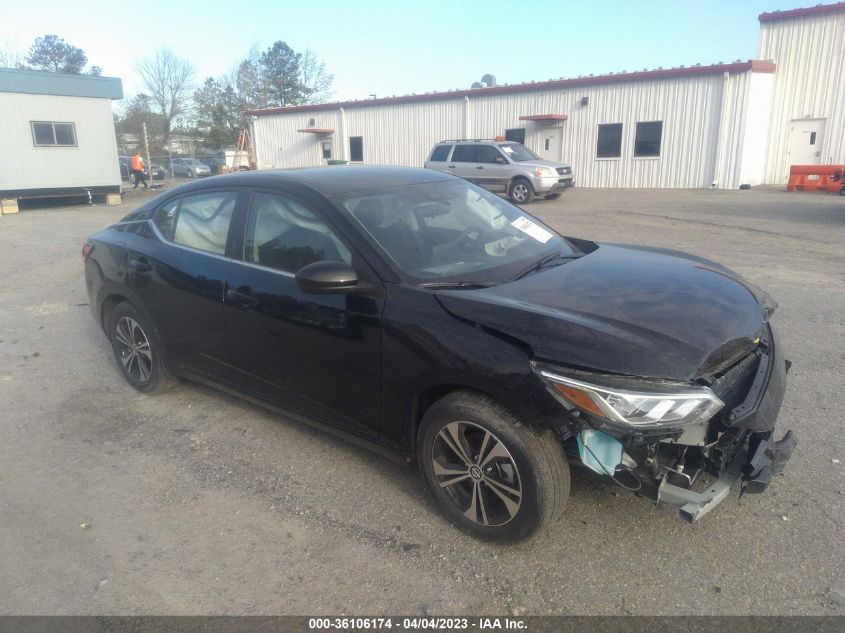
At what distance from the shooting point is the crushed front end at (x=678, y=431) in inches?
97.5

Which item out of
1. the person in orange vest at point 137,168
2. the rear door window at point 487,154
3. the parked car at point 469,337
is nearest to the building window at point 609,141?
the rear door window at point 487,154

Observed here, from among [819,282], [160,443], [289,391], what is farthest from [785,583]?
[819,282]

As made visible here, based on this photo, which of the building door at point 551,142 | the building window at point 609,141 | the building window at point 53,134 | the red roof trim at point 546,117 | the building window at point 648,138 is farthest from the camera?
the building door at point 551,142

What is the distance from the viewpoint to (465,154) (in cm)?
1939

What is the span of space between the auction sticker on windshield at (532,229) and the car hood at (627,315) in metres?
0.57

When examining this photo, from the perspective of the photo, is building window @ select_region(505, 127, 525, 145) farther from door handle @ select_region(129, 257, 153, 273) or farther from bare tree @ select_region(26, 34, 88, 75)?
bare tree @ select_region(26, 34, 88, 75)

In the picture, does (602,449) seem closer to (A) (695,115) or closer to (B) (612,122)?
(A) (695,115)

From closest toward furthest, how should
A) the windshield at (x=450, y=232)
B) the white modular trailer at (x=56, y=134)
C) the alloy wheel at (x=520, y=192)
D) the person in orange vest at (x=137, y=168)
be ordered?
the windshield at (x=450, y=232) < the alloy wheel at (x=520, y=192) < the white modular trailer at (x=56, y=134) < the person in orange vest at (x=137, y=168)

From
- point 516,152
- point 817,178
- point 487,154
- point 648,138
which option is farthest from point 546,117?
point 817,178

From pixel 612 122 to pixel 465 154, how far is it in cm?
831

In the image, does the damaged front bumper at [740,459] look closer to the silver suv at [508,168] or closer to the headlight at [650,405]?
the headlight at [650,405]

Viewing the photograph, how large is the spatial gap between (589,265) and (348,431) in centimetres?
166

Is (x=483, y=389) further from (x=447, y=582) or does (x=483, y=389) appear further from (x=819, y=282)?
(x=819, y=282)

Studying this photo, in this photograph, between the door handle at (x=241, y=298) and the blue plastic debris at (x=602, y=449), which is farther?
the door handle at (x=241, y=298)
